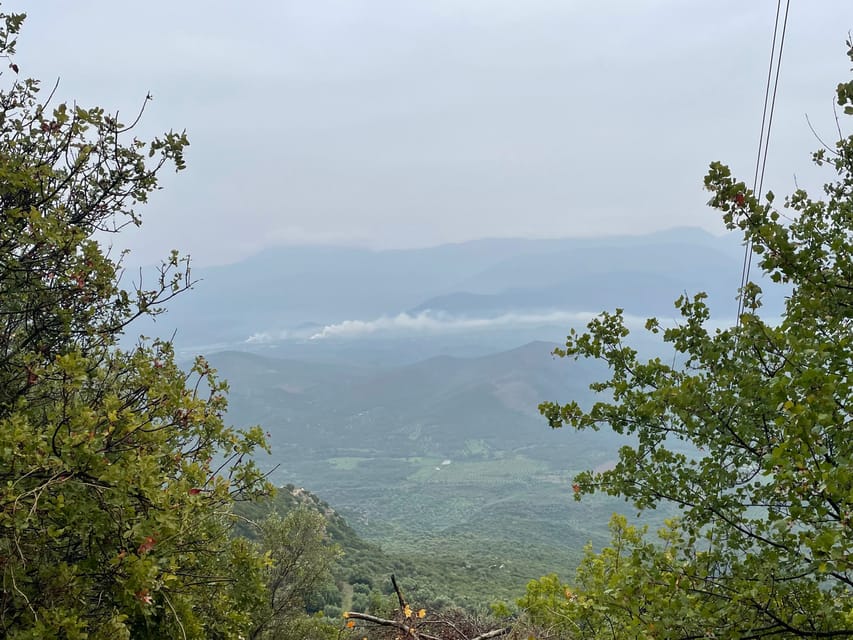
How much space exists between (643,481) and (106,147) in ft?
24.0

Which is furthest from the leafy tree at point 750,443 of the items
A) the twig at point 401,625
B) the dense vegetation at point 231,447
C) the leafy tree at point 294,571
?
the leafy tree at point 294,571

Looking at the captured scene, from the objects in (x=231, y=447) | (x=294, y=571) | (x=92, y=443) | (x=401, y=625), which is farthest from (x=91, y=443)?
(x=294, y=571)

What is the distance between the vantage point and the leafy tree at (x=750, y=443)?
12.3ft

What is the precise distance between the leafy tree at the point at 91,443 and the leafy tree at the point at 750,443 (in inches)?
A: 163

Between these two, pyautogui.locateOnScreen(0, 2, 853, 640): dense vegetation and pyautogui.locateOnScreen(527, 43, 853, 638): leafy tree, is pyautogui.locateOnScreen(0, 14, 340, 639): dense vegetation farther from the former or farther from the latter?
pyautogui.locateOnScreen(527, 43, 853, 638): leafy tree

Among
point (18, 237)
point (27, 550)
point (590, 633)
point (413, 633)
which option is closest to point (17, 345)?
point (18, 237)

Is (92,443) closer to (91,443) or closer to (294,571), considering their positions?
(91,443)

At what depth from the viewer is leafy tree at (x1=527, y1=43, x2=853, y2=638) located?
12.3ft

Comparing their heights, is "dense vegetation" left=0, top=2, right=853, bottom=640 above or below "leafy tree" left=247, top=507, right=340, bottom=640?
above

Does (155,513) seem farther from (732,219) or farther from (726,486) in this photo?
(732,219)

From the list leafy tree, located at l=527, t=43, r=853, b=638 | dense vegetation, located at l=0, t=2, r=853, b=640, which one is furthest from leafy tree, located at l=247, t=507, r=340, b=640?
leafy tree, located at l=527, t=43, r=853, b=638

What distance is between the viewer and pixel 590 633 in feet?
24.4

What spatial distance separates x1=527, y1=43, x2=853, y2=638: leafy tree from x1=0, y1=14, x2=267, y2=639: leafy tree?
4.13 meters

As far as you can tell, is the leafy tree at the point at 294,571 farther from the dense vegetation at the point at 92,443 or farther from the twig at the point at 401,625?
the dense vegetation at the point at 92,443
